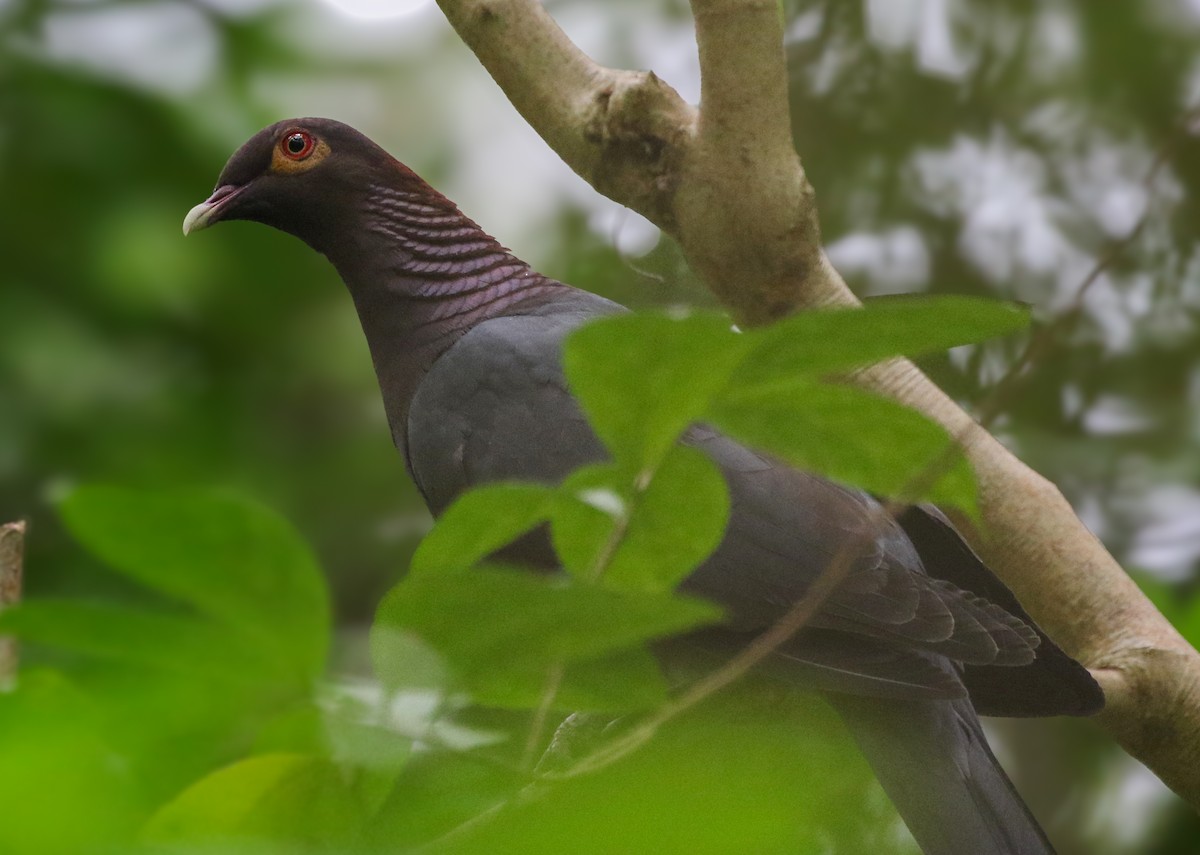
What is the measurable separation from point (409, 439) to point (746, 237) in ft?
2.66

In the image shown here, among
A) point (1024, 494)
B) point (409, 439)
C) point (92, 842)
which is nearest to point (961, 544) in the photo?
point (1024, 494)

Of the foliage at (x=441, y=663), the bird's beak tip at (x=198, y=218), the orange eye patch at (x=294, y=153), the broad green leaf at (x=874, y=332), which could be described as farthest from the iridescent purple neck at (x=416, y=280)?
the broad green leaf at (x=874, y=332)

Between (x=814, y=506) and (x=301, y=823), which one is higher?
(x=301, y=823)

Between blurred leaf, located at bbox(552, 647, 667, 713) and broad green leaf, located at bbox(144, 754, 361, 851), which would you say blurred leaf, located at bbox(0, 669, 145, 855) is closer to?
broad green leaf, located at bbox(144, 754, 361, 851)

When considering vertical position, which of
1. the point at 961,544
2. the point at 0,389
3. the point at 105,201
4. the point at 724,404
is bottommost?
the point at 961,544

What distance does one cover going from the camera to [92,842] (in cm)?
59

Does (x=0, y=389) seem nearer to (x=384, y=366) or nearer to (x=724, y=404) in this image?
(x=384, y=366)

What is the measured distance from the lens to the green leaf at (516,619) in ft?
2.27

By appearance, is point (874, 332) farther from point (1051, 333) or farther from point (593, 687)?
point (1051, 333)

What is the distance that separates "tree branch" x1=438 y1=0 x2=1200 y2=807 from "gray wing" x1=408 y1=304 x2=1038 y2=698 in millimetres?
229

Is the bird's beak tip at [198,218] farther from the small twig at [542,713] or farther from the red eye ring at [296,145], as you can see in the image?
the small twig at [542,713]

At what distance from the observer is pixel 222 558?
679 mm

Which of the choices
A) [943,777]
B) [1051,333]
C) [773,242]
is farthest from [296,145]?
[1051,333]

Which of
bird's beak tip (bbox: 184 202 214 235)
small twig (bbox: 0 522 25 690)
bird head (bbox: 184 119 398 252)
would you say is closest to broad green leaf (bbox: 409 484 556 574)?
small twig (bbox: 0 522 25 690)
